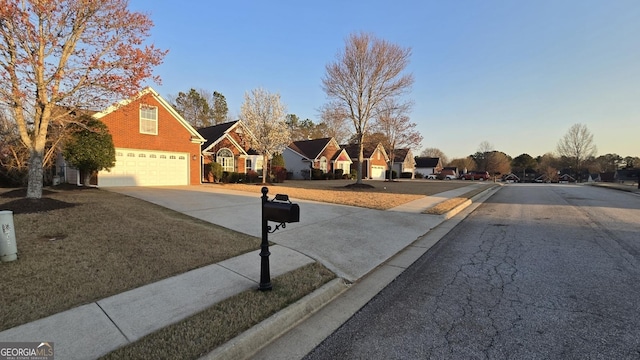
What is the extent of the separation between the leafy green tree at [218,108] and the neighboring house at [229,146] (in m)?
19.7

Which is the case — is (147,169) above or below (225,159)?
below

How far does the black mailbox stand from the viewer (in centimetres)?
350

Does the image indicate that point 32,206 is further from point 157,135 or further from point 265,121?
point 265,121

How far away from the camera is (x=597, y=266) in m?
4.89

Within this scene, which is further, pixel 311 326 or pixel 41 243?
pixel 41 243

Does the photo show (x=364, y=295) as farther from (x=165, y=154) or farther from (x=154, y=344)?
(x=165, y=154)

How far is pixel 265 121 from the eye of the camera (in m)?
22.8

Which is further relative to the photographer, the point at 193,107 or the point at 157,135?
the point at 193,107

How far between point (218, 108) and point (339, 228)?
43.1m

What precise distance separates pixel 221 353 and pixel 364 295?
2.10m

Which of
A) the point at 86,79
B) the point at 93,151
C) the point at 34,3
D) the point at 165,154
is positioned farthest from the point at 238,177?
the point at 34,3

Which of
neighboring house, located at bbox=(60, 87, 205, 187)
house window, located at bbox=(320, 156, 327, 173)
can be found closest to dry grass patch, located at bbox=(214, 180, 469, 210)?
neighboring house, located at bbox=(60, 87, 205, 187)

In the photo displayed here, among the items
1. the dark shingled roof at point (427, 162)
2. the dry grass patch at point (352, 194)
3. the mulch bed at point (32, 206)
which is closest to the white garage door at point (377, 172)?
the dry grass patch at point (352, 194)

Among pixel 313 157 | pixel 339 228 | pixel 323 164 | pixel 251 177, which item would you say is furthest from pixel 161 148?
pixel 323 164
